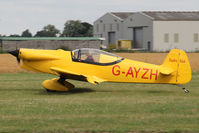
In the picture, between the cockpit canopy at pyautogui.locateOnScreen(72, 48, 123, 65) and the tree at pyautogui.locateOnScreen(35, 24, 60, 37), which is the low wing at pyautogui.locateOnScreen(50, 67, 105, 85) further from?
the tree at pyautogui.locateOnScreen(35, 24, 60, 37)

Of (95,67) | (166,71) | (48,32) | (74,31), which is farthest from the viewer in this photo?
(48,32)

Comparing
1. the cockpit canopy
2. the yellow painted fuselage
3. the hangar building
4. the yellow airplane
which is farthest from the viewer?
the hangar building

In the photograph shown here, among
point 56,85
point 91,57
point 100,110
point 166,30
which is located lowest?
point 100,110

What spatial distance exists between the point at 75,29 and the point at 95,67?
92502mm

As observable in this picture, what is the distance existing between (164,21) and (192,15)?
291 inches

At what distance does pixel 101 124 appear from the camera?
948cm

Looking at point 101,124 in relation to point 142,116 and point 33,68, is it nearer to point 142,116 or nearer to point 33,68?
point 142,116

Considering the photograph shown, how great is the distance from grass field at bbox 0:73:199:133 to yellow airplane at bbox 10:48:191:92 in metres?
0.53

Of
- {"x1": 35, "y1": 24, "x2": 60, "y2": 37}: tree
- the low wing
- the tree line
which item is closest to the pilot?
the low wing

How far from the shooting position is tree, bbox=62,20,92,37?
344 ft

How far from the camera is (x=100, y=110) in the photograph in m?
11.1

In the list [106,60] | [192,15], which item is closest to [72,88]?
[106,60]

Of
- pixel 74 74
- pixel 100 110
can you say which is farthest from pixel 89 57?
pixel 100 110

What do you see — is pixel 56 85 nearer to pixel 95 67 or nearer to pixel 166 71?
pixel 95 67
